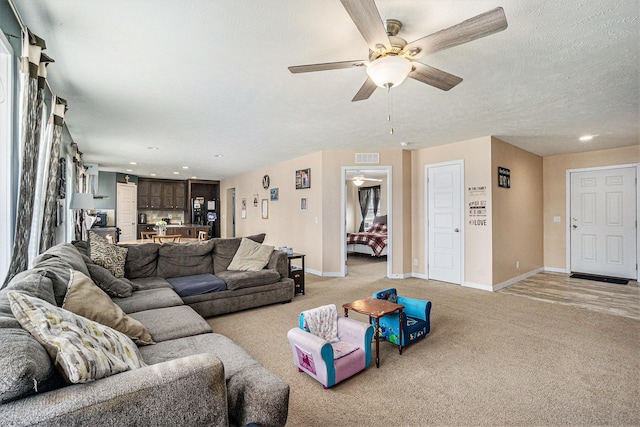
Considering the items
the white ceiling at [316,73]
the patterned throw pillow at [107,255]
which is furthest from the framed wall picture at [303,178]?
the patterned throw pillow at [107,255]

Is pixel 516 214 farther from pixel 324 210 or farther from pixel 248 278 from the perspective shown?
pixel 248 278

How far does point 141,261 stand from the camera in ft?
12.7

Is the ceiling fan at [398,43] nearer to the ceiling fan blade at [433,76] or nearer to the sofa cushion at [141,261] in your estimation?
the ceiling fan blade at [433,76]

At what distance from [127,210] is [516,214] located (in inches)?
412

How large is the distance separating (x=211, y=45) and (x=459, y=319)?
3.65 meters

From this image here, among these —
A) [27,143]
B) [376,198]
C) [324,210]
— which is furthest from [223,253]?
[376,198]

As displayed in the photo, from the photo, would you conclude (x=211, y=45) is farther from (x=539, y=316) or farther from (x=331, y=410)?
(x=539, y=316)

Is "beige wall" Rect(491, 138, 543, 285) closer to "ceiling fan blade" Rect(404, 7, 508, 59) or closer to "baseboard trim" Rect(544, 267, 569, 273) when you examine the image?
"baseboard trim" Rect(544, 267, 569, 273)

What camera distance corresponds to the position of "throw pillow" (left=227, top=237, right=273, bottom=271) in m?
4.13

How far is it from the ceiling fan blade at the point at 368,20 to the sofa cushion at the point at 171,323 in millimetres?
2167

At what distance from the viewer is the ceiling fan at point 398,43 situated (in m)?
1.57

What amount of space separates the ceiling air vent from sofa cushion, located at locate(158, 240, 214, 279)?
3119 mm

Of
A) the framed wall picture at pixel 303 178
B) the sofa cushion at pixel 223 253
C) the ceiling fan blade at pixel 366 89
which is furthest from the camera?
the framed wall picture at pixel 303 178

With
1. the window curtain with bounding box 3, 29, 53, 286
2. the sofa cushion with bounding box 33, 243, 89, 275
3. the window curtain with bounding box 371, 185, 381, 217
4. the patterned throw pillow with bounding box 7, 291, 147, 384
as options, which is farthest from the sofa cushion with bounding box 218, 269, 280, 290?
the window curtain with bounding box 371, 185, 381, 217
